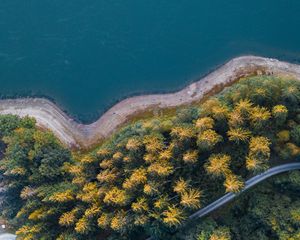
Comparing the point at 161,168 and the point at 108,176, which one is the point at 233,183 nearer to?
the point at 161,168

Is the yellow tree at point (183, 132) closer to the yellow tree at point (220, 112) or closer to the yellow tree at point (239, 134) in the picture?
the yellow tree at point (220, 112)

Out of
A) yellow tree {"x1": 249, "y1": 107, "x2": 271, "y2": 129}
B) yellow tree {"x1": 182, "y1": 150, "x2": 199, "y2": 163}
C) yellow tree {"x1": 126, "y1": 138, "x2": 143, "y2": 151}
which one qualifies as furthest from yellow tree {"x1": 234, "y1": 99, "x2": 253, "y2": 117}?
yellow tree {"x1": 126, "y1": 138, "x2": 143, "y2": 151}

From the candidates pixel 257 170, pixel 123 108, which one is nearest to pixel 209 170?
pixel 257 170

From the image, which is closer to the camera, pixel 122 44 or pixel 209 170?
pixel 209 170

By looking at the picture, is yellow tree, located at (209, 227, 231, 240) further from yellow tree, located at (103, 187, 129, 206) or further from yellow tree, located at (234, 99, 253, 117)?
yellow tree, located at (234, 99, 253, 117)

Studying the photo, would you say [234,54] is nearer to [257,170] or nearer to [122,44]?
[122,44]

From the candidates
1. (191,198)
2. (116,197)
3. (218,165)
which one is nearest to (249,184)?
(218,165)
